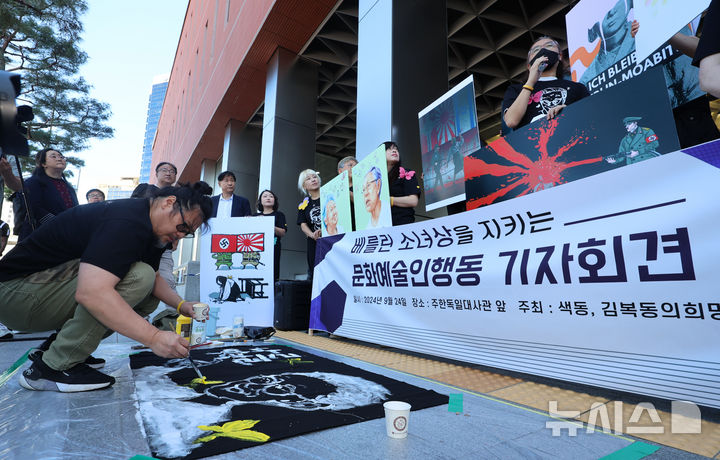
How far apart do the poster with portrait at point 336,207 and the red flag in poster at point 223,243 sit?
0.94m

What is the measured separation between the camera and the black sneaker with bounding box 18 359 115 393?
1.55m

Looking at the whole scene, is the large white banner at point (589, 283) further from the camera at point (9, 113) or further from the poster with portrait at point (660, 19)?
the camera at point (9, 113)

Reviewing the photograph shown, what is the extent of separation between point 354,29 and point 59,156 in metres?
5.85

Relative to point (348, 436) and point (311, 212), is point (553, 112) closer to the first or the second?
point (348, 436)

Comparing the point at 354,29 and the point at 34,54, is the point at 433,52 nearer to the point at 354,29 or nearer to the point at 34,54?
the point at 354,29

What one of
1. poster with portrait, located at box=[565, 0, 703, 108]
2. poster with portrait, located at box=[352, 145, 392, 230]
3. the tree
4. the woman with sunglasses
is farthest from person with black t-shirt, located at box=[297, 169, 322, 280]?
the tree

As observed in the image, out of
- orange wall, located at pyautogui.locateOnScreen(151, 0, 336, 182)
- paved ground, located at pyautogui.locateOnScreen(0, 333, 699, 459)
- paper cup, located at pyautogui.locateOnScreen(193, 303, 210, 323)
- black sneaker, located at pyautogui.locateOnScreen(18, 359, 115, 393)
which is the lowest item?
paved ground, located at pyautogui.locateOnScreen(0, 333, 699, 459)

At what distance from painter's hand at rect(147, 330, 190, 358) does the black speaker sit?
264 cm

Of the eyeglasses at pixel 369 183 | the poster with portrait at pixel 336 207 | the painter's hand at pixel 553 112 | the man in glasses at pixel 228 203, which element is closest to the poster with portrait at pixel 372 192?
the eyeglasses at pixel 369 183

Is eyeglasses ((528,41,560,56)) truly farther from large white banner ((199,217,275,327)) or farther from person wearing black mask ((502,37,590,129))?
large white banner ((199,217,275,327))

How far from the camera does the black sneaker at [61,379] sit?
5.10 ft

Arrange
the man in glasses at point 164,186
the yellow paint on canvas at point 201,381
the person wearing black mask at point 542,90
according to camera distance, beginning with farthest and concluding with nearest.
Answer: the man in glasses at point 164,186
the person wearing black mask at point 542,90
the yellow paint on canvas at point 201,381

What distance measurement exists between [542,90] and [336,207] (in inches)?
80.2

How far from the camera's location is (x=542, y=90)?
2.43 metres
